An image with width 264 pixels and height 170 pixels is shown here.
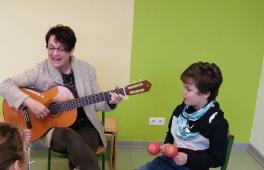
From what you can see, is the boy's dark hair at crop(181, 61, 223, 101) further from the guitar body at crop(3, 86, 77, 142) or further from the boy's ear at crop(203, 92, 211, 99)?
the guitar body at crop(3, 86, 77, 142)

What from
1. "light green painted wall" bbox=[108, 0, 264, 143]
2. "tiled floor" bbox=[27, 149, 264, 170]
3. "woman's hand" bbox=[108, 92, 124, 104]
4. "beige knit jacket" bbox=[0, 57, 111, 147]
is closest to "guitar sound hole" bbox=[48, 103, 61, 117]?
"beige knit jacket" bbox=[0, 57, 111, 147]

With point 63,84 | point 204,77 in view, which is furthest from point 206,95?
point 63,84

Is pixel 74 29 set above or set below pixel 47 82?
above

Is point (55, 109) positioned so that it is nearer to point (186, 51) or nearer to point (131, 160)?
point (131, 160)

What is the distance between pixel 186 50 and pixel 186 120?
44.6 inches

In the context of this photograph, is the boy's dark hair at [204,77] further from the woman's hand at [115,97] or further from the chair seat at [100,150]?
the chair seat at [100,150]

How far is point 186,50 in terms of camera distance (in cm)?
297

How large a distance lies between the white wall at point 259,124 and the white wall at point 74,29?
120 cm

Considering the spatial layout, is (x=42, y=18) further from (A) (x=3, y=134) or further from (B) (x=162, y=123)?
(A) (x=3, y=134)

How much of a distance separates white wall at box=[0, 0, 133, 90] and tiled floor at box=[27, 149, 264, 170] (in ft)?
2.34

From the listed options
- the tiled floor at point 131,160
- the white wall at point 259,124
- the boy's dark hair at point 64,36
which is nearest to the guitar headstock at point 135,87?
the boy's dark hair at point 64,36

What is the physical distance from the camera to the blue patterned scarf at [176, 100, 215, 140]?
74.9 inches

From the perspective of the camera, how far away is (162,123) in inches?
124

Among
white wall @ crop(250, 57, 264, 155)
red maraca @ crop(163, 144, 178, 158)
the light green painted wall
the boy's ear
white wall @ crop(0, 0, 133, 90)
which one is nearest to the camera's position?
red maraca @ crop(163, 144, 178, 158)
